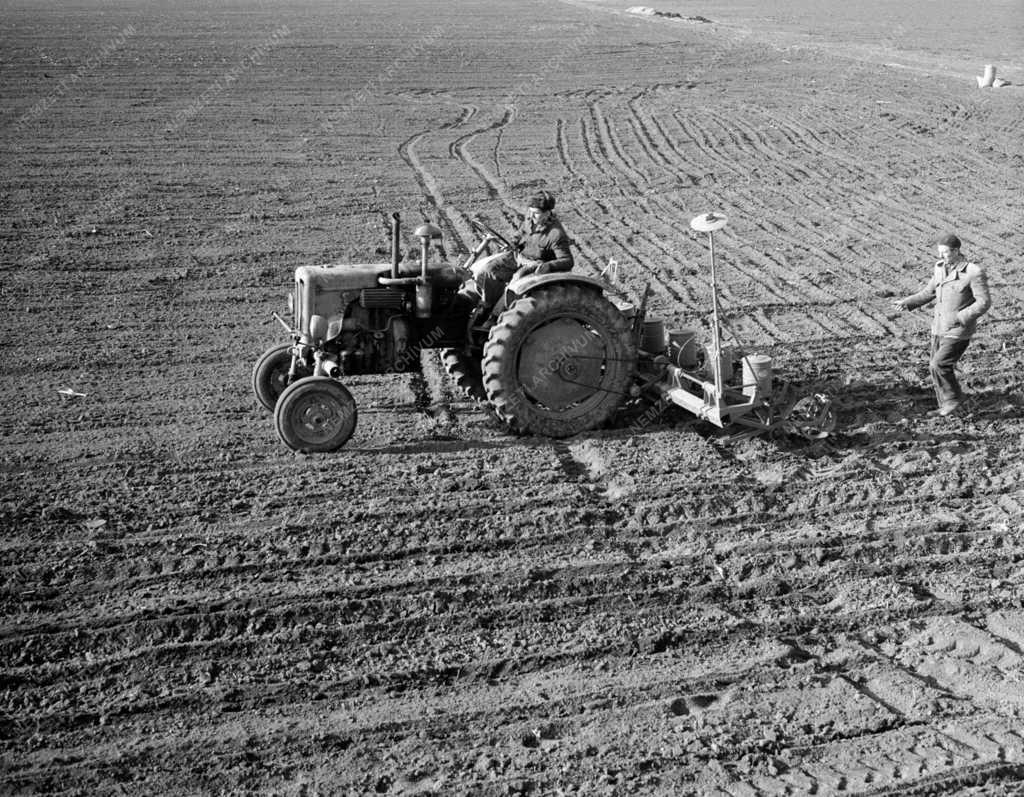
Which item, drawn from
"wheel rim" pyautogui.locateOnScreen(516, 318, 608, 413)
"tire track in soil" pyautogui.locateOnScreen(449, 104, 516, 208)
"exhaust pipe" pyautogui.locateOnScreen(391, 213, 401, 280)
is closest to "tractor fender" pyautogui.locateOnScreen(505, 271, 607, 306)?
"wheel rim" pyautogui.locateOnScreen(516, 318, 608, 413)

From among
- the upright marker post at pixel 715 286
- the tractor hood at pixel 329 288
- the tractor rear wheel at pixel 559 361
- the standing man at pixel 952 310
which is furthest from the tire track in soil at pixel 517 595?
the tractor hood at pixel 329 288

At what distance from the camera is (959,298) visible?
865cm

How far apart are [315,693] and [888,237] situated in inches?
424

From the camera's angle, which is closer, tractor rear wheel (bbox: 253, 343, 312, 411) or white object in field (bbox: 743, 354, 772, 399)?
white object in field (bbox: 743, 354, 772, 399)

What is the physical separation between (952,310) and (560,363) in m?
2.98

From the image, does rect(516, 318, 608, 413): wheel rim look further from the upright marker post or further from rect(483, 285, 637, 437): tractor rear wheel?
the upright marker post

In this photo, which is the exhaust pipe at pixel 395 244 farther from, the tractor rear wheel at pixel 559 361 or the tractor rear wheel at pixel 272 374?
the tractor rear wheel at pixel 272 374

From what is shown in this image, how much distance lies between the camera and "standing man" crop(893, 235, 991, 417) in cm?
853

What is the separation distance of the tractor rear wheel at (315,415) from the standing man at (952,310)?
4.22 metres

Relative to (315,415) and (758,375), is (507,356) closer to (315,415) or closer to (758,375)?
(315,415)

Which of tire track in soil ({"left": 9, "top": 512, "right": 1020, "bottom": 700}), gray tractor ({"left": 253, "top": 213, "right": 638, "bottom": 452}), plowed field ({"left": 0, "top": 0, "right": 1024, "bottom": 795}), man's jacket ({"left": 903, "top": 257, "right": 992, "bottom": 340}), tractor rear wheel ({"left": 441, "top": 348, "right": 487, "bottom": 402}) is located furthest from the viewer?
tractor rear wheel ({"left": 441, "top": 348, "right": 487, "bottom": 402})

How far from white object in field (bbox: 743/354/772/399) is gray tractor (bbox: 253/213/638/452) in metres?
0.80

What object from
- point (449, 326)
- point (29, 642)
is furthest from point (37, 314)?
point (29, 642)

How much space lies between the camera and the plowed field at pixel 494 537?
512cm
